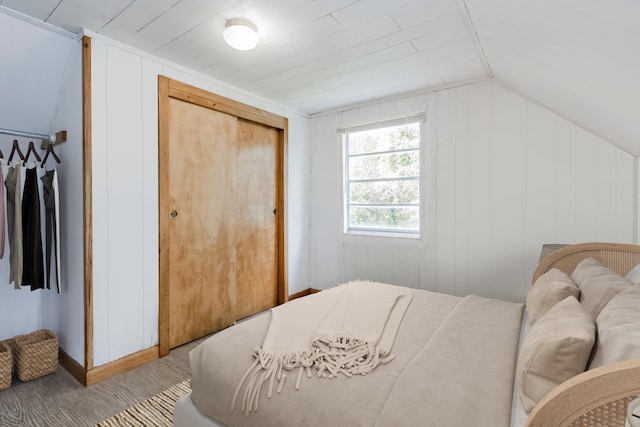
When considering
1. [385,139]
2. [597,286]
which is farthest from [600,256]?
[385,139]

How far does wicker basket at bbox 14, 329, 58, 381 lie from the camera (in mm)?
2186

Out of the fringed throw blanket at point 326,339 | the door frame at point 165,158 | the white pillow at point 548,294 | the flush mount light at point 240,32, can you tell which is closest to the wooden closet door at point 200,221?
the door frame at point 165,158

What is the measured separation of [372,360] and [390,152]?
257 centimetres

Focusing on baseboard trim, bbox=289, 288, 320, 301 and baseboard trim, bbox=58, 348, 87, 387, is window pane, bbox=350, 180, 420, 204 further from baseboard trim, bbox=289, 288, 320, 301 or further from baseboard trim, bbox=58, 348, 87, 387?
baseboard trim, bbox=58, 348, 87, 387

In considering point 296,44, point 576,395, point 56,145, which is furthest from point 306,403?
point 56,145

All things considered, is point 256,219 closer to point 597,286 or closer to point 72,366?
point 72,366

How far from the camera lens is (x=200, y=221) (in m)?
2.86

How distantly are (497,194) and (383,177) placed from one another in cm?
113

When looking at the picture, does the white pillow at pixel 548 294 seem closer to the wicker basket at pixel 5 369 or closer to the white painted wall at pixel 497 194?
the white painted wall at pixel 497 194

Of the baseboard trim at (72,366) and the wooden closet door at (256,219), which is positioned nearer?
the baseboard trim at (72,366)

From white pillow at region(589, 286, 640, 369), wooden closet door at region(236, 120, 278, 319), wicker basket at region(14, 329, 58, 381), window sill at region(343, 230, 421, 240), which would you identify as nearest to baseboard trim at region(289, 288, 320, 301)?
wooden closet door at region(236, 120, 278, 319)

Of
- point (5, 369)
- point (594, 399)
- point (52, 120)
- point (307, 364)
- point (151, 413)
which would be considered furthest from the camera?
point (52, 120)

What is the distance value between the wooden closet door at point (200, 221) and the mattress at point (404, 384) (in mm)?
1347

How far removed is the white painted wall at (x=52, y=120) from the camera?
6.73 ft
